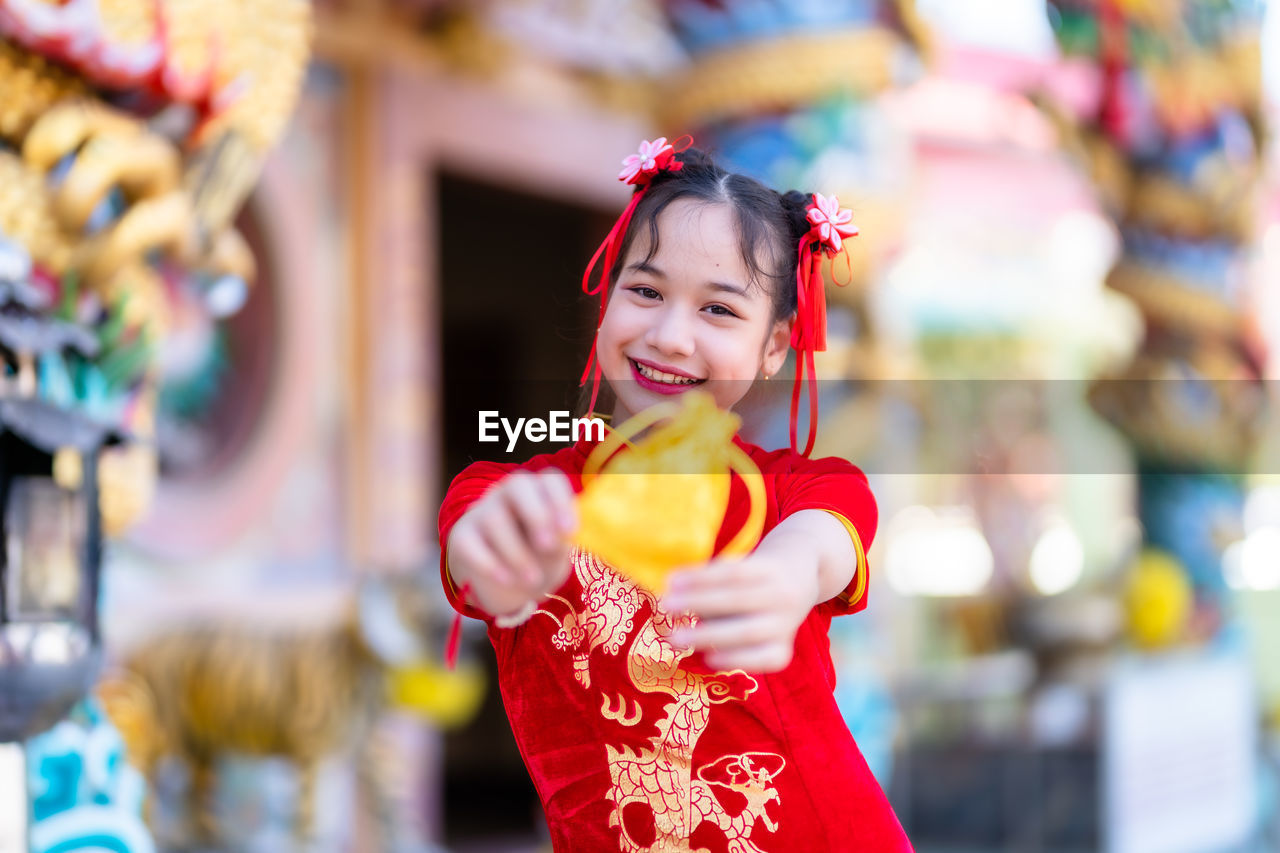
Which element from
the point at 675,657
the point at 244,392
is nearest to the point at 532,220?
the point at 244,392

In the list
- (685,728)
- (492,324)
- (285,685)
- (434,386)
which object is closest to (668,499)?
(685,728)

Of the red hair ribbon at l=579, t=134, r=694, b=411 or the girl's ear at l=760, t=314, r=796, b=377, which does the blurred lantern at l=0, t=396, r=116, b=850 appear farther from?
the girl's ear at l=760, t=314, r=796, b=377

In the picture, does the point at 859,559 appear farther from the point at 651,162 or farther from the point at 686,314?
the point at 651,162

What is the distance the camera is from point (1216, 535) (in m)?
4.12

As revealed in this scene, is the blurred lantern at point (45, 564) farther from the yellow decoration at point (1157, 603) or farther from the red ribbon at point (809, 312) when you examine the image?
the yellow decoration at point (1157, 603)

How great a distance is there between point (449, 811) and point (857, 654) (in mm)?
2525

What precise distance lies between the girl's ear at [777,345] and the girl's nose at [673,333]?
89 mm

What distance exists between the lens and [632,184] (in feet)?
3.69

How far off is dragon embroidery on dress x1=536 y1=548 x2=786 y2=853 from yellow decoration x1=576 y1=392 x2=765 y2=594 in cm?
15

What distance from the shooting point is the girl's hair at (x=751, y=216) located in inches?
41.7

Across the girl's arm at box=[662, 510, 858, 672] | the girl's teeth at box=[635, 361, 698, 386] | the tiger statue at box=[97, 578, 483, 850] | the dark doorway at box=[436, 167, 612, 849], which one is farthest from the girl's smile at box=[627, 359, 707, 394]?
the dark doorway at box=[436, 167, 612, 849]

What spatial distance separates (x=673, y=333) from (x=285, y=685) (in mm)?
1968

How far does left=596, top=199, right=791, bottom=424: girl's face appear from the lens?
1.04 meters

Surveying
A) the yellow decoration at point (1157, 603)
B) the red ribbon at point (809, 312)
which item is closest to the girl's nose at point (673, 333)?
the red ribbon at point (809, 312)
